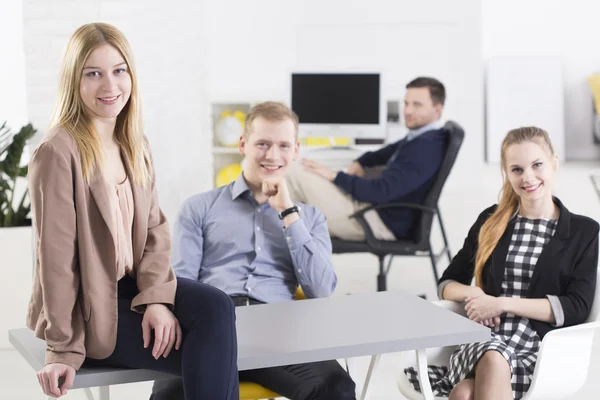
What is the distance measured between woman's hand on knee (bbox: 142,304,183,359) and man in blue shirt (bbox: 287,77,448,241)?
248 cm

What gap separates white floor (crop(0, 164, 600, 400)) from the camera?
3137 mm

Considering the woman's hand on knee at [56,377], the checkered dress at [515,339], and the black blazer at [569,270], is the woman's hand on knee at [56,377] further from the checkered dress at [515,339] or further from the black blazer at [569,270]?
the black blazer at [569,270]

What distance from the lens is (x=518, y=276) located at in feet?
7.41

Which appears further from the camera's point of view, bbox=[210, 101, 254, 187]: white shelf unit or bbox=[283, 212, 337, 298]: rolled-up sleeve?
bbox=[210, 101, 254, 187]: white shelf unit

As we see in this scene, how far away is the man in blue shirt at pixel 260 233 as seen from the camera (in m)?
2.27

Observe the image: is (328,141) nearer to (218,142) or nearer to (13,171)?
(218,142)

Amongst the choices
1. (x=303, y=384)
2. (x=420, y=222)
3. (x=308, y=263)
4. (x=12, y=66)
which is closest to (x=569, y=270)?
(x=308, y=263)

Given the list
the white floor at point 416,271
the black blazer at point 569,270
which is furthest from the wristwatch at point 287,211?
the black blazer at point 569,270

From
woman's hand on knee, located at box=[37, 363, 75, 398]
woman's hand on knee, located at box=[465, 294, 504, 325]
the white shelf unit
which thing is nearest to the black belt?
woman's hand on knee, located at box=[465, 294, 504, 325]

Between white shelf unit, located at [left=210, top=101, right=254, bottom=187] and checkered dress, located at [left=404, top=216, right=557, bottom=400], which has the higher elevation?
white shelf unit, located at [left=210, top=101, right=254, bottom=187]

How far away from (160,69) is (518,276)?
9.45 feet

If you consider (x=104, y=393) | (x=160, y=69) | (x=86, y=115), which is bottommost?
(x=104, y=393)

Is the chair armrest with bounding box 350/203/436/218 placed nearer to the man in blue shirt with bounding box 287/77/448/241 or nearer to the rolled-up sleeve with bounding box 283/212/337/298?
the man in blue shirt with bounding box 287/77/448/241

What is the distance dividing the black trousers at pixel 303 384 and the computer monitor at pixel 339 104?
3.18m
